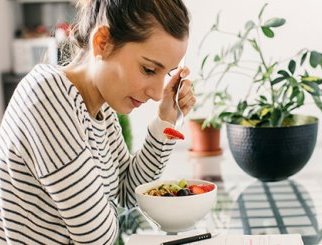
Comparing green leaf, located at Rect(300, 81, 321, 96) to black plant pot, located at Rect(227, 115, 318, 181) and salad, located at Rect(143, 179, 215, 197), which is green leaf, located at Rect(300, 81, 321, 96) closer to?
black plant pot, located at Rect(227, 115, 318, 181)

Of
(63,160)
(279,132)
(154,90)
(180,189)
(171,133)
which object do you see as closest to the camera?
(63,160)

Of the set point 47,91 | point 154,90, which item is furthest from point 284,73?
point 47,91

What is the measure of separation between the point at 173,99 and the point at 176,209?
29 cm

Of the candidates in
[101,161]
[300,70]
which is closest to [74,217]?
[101,161]

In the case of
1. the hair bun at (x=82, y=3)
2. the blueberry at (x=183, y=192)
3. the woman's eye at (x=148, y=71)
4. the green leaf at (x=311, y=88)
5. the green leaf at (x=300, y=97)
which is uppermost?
the hair bun at (x=82, y=3)

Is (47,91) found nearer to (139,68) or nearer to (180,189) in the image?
(139,68)

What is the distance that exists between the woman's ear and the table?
1.16 feet

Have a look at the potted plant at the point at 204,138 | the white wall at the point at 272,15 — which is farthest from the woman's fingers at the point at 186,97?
the white wall at the point at 272,15

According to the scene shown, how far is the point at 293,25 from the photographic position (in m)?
1.98

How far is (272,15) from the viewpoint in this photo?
2002 mm

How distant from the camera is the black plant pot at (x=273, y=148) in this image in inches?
51.1

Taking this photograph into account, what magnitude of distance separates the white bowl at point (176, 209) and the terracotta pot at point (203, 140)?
66 cm

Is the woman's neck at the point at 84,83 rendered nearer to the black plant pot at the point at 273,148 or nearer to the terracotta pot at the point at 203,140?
the black plant pot at the point at 273,148

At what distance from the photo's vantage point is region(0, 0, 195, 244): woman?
84 centimetres
